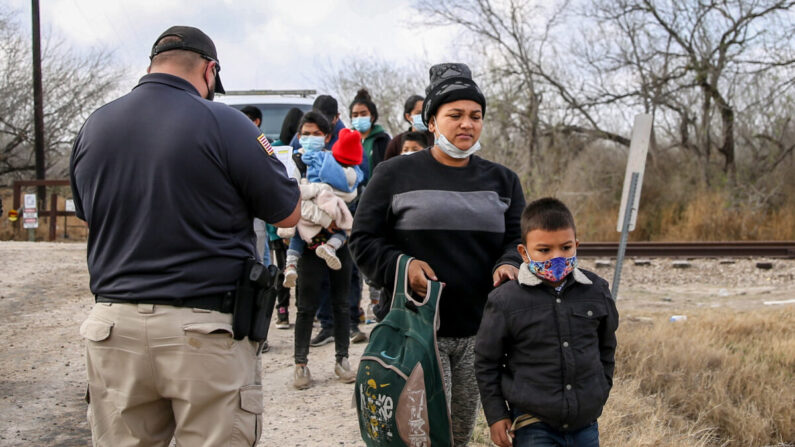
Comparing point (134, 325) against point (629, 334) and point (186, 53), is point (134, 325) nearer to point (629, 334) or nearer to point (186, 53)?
point (186, 53)

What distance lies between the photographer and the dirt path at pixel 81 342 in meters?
4.70

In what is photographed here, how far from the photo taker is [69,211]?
18.7 metres

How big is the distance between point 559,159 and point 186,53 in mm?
17811

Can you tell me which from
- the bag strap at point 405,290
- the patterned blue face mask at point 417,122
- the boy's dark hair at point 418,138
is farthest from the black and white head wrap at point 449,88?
the patterned blue face mask at point 417,122

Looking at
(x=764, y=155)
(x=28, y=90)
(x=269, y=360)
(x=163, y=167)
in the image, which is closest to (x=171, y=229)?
(x=163, y=167)

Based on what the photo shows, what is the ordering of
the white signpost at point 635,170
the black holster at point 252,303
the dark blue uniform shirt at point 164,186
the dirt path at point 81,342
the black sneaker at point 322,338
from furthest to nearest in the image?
the white signpost at point 635,170, the black sneaker at point 322,338, the dirt path at point 81,342, the black holster at point 252,303, the dark blue uniform shirt at point 164,186

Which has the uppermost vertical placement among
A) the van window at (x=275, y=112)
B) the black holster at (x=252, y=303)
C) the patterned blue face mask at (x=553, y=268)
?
the van window at (x=275, y=112)

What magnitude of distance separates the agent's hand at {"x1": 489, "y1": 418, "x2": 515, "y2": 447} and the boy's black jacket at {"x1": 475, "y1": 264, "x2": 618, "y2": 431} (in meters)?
0.02

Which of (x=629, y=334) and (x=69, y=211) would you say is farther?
(x=69, y=211)

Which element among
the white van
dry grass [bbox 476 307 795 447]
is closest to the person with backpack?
dry grass [bbox 476 307 795 447]

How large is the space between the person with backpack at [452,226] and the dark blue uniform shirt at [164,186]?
0.72 metres

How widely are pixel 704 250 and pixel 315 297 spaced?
32.1 feet

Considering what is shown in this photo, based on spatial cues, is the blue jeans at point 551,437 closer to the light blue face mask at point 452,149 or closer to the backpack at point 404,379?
the backpack at point 404,379

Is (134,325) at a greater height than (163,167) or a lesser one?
lesser
